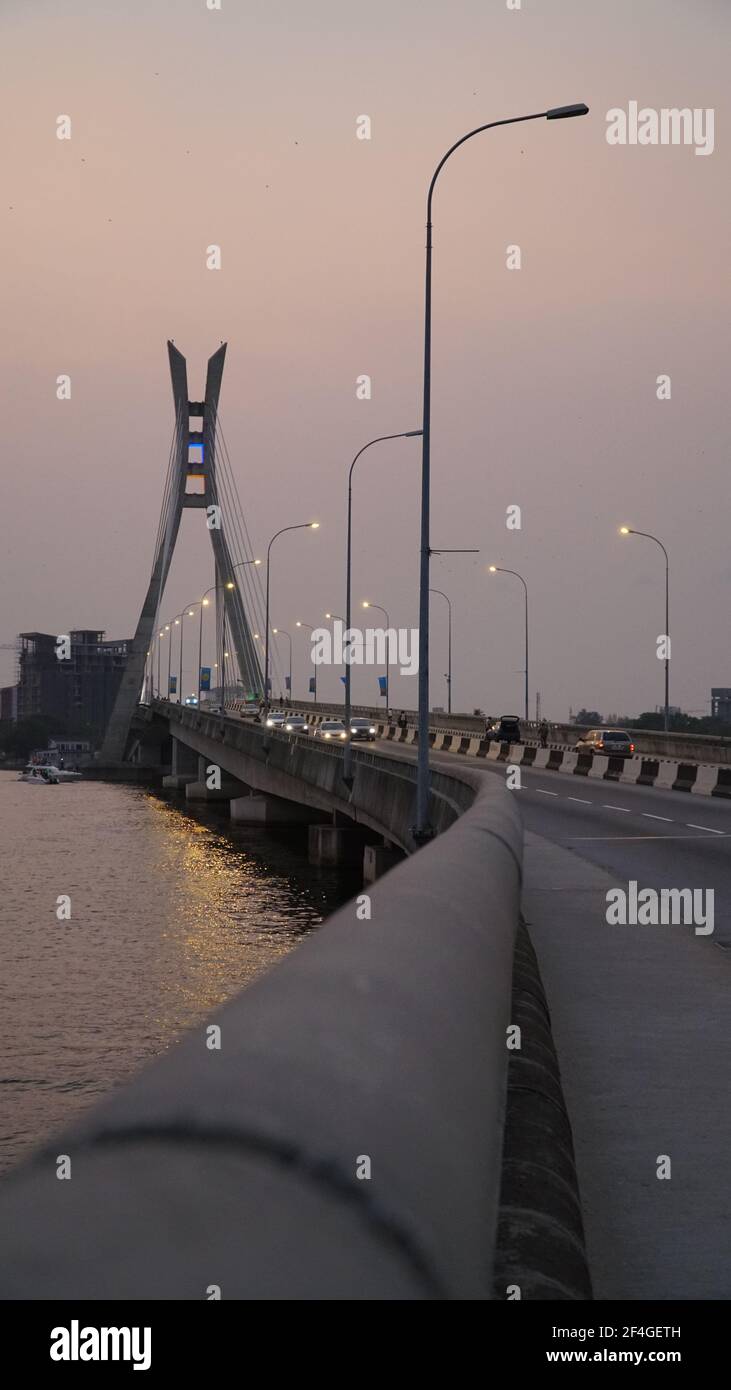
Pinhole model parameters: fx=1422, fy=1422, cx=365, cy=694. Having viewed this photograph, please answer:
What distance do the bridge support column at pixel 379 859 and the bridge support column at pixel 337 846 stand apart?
11.4 meters

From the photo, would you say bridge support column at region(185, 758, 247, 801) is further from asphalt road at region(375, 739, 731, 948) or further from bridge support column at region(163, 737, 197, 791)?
asphalt road at region(375, 739, 731, 948)

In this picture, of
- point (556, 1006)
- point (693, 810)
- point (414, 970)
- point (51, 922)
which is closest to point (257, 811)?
point (51, 922)

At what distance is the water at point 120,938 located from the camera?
22688 millimetres

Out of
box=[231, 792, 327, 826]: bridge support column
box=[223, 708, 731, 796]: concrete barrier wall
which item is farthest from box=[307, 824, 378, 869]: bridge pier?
box=[231, 792, 327, 826]: bridge support column

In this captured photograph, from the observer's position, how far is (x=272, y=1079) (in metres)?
2.78

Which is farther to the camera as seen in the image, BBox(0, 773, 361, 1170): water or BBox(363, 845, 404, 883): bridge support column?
→ BBox(363, 845, 404, 883): bridge support column

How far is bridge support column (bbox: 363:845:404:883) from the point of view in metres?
39.5

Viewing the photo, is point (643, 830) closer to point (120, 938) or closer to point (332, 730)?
point (120, 938)

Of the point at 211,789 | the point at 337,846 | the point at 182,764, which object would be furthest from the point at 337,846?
the point at 182,764

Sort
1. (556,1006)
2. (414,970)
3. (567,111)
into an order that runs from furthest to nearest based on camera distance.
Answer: (567,111)
(556,1006)
(414,970)

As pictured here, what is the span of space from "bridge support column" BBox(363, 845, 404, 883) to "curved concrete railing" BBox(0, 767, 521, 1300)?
35502 mm

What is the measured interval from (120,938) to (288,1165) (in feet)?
113

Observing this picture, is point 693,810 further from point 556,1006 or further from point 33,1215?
point 33,1215

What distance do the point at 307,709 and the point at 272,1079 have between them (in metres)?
132
